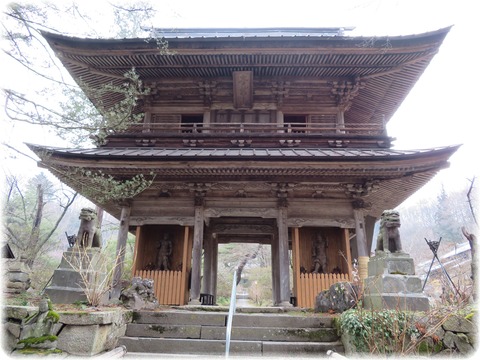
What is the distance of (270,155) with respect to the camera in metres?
7.05

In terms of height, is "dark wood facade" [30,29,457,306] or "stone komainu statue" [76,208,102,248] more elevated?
"dark wood facade" [30,29,457,306]

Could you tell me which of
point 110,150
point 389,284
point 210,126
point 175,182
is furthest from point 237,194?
point 389,284

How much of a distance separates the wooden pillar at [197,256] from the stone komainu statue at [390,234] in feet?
14.1

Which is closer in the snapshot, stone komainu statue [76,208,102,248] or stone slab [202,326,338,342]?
stone slab [202,326,338,342]

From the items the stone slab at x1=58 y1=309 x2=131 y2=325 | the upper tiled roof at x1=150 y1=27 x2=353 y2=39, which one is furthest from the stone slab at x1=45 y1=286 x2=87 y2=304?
the upper tiled roof at x1=150 y1=27 x2=353 y2=39

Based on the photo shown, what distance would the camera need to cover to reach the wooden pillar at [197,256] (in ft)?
24.2

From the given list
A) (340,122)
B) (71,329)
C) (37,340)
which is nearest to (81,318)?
(71,329)

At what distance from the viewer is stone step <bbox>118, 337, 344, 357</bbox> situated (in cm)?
454

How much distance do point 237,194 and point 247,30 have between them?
10.5m

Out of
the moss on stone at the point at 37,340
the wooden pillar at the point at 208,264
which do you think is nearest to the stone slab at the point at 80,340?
the moss on stone at the point at 37,340

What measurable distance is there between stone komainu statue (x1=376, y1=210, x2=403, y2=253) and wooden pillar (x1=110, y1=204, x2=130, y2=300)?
596cm

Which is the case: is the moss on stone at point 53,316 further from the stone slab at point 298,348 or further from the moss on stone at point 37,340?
the stone slab at point 298,348

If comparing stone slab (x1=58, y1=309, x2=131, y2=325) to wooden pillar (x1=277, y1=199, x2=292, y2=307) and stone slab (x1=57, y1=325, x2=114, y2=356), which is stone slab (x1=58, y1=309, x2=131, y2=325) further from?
wooden pillar (x1=277, y1=199, x2=292, y2=307)

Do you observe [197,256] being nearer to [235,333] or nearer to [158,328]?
[158,328]
